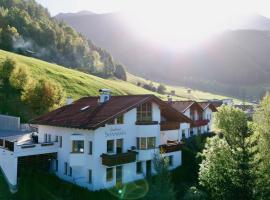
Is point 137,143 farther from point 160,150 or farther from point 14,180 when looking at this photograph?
point 14,180

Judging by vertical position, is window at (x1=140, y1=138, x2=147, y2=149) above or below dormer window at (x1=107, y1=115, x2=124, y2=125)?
below

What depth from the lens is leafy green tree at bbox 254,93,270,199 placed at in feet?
110

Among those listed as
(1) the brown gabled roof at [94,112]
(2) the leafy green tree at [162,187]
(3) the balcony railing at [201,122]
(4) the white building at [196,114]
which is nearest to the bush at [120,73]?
(4) the white building at [196,114]

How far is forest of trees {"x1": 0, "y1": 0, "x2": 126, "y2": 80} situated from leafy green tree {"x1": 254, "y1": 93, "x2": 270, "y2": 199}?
93.8 metres

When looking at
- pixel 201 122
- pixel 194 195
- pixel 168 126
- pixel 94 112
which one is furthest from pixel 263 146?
pixel 201 122

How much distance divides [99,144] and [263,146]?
16.7m

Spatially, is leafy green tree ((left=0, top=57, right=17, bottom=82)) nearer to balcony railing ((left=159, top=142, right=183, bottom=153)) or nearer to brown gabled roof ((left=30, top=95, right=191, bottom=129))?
brown gabled roof ((left=30, top=95, right=191, bottom=129))

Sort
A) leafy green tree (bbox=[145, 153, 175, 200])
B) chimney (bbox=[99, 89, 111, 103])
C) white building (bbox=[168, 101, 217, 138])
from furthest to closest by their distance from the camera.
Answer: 1. white building (bbox=[168, 101, 217, 138])
2. chimney (bbox=[99, 89, 111, 103])
3. leafy green tree (bbox=[145, 153, 175, 200])

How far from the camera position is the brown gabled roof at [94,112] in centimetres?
3806

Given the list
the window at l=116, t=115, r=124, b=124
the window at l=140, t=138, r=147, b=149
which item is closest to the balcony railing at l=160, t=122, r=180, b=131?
the window at l=140, t=138, r=147, b=149

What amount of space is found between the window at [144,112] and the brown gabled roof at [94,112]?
0.88 meters

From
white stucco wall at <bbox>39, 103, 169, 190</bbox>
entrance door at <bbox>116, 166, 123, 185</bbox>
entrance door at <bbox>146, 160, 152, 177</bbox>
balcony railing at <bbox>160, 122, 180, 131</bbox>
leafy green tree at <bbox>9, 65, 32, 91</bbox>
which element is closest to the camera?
white stucco wall at <bbox>39, 103, 169, 190</bbox>

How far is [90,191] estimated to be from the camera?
123 ft

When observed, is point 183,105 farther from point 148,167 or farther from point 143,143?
point 143,143
